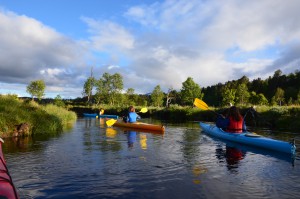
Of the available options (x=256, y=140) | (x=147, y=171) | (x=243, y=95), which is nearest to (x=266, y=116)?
(x=256, y=140)

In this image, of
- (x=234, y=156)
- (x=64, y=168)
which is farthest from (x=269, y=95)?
(x=64, y=168)

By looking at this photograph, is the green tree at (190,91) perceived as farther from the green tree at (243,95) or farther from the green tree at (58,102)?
the green tree at (58,102)

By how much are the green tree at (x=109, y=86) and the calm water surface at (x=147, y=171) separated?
161 feet

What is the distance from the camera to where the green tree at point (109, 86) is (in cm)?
6069

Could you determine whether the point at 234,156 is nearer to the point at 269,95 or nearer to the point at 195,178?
the point at 195,178

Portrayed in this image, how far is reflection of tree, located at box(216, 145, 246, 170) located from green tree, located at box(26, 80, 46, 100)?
1693 inches

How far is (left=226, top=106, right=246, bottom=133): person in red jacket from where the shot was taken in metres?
13.0

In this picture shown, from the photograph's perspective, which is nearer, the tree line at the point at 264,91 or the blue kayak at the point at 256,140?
the blue kayak at the point at 256,140

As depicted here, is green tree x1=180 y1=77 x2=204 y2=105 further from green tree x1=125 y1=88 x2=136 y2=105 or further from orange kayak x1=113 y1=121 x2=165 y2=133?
orange kayak x1=113 y1=121 x2=165 y2=133

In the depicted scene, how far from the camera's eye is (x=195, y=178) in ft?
23.0

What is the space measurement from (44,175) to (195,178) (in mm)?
3504

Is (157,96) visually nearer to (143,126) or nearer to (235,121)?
(143,126)

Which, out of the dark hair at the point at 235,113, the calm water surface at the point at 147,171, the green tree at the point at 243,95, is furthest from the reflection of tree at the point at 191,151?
the green tree at the point at 243,95

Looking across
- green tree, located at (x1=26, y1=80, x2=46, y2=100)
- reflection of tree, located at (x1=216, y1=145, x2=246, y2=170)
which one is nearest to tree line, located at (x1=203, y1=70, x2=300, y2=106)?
green tree, located at (x1=26, y1=80, x2=46, y2=100)
